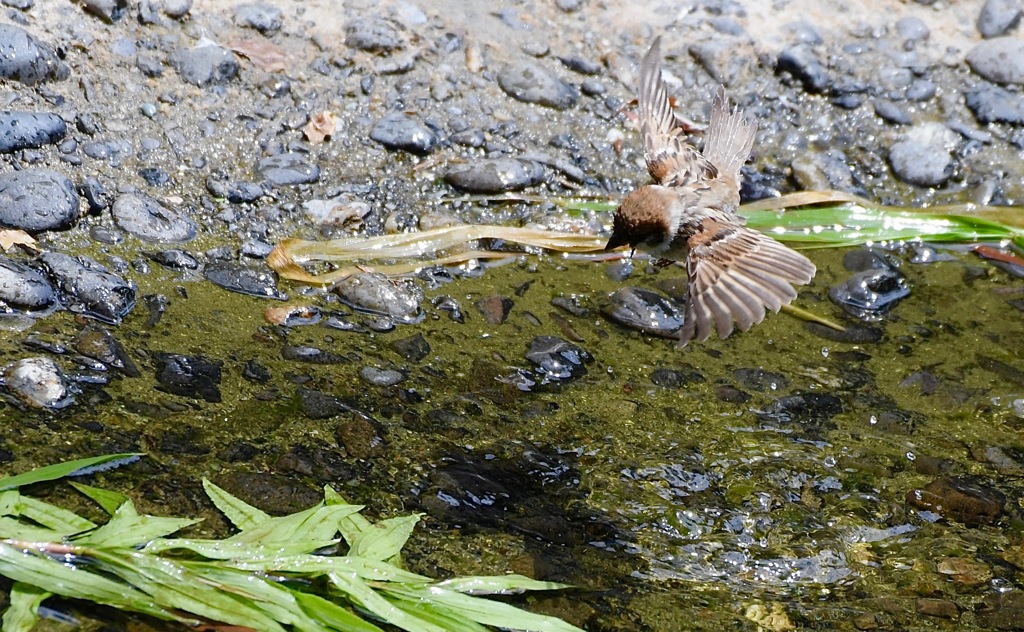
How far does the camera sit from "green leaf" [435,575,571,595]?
3404mm

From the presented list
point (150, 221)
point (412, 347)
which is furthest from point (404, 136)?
point (412, 347)

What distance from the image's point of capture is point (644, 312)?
17.3 feet

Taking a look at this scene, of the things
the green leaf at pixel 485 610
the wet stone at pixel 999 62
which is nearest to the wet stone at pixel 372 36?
the wet stone at pixel 999 62

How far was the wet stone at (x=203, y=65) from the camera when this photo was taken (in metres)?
6.05

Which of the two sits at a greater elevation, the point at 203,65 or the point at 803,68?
the point at 803,68

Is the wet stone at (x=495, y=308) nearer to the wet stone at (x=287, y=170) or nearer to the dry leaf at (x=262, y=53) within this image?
the wet stone at (x=287, y=170)

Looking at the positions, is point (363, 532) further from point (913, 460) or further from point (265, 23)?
point (265, 23)

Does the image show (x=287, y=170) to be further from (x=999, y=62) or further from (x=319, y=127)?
(x=999, y=62)

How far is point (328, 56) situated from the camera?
641 centimetres

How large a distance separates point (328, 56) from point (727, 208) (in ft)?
8.25

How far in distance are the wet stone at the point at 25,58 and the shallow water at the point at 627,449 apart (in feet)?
4.99

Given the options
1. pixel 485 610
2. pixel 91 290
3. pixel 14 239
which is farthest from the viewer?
pixel 14 239

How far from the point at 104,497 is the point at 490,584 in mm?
1264

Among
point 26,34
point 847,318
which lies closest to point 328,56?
point 26,34
